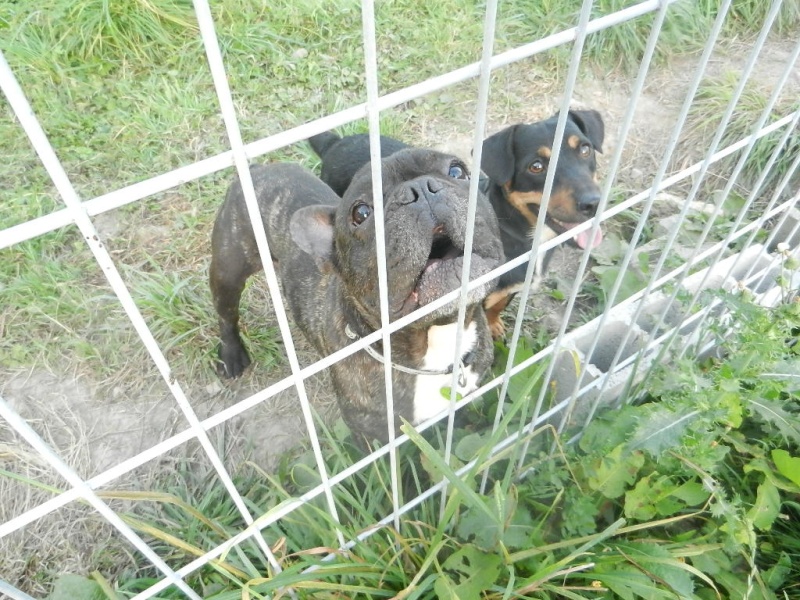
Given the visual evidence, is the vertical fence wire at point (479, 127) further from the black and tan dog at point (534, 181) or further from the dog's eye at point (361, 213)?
the black and tan dog at point (534, 181)

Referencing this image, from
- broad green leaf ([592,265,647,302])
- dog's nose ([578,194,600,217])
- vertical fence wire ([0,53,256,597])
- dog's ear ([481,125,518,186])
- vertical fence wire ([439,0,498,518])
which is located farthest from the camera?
dog's ear ([481,125,518,186])

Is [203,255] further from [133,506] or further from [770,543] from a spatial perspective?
[770,543]

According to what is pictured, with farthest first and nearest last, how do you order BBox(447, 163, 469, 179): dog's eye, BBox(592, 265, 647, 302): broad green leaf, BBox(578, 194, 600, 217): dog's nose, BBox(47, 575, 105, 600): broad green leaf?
BBox(578, 194, 600, 217): dog's nose
BBox(592, 265, 647, 302): broad green leaf
BBox(447, 163, 469, 179): dog's eye
BBox(47, 575, 105, 600): broad green leaf

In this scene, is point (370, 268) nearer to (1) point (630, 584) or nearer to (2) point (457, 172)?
(2) point (457, 172)

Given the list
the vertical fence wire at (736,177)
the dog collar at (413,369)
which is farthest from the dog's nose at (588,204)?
the dog collar at (413,369)

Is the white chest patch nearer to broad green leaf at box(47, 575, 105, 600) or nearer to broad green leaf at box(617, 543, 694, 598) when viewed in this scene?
broad green leaf at box(617, 543, 694, 598)

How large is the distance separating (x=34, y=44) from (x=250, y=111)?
1.71 m

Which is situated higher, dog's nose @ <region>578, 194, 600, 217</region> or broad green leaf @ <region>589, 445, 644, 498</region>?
dog's nose @ <region>578, 194, 600, 217</region>

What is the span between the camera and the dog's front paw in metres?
2.94

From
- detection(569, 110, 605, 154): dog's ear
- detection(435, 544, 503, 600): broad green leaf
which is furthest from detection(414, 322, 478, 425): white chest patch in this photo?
detection(569, 110, 605, 154): dog's ear

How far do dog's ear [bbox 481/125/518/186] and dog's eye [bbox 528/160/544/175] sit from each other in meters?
0.09

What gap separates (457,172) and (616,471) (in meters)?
1.15

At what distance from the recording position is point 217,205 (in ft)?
12.0

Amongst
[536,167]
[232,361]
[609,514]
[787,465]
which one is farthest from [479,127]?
[232,361]
